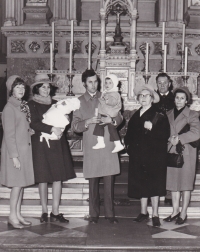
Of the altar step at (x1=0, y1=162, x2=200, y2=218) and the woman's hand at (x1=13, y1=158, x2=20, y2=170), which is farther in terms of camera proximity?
the altar step at (x1=0, y1=162, x2=200, y2=218)

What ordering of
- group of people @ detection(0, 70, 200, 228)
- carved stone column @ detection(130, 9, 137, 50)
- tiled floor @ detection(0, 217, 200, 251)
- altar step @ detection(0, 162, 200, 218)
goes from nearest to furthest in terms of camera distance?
tiled floor @ detection(0, 217, 200, 251) → group of people @ detection(0, 70, 200, 228) → altar step @ detection(0, 162, 200, 218) → carved stone column @ detection(130, 9, 137, 50)

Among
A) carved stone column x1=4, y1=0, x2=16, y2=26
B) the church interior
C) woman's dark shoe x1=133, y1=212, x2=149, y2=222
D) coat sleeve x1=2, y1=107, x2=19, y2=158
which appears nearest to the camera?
the church interior

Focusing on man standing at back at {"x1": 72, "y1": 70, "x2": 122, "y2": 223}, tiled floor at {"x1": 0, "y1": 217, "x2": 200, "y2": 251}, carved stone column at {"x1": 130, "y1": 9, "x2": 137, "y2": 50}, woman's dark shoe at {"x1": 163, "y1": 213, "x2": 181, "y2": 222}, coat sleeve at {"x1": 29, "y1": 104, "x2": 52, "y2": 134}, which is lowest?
tiled floor at {"x1": 0, "y1": 217, "x2": 200, "y2": 251}

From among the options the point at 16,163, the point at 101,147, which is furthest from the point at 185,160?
the point at 16,163

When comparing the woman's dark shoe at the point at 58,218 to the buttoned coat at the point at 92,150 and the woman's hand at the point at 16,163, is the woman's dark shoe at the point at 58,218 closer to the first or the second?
the buttoned coat at the point at 92,150

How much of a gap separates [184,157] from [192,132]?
0.91ft

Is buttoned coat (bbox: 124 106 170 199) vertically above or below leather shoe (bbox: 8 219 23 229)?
above

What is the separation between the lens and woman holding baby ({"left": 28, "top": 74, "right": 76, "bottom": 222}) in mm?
4789

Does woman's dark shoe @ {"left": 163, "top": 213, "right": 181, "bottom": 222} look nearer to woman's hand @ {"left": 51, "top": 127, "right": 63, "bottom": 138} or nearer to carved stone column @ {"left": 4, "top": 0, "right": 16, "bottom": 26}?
woman's hand @ {"left": 51, "top": 127, "right": 63, "bottom": 138}

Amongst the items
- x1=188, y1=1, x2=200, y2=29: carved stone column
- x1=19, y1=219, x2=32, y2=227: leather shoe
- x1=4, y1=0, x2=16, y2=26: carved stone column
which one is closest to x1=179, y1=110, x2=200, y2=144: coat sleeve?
x1=19, y1=219, x2=32, y2=227: leather shoe

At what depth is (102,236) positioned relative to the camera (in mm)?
4355

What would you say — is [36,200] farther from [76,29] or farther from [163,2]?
[163,2]

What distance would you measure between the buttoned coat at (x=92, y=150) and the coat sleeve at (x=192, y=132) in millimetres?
658

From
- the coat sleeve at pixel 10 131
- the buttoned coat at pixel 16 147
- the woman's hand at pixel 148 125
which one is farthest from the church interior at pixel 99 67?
the woman's hand at pixel 148 125
